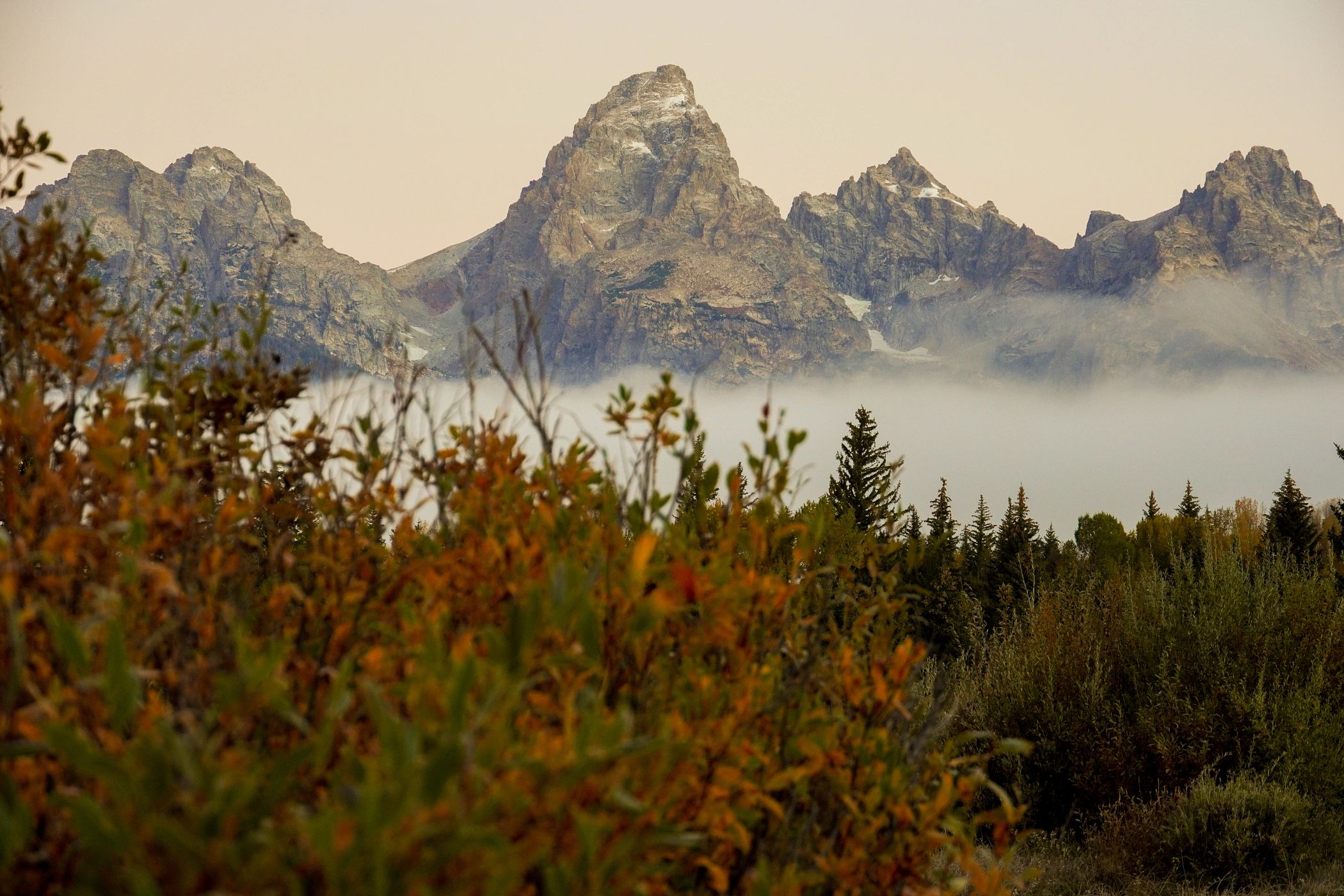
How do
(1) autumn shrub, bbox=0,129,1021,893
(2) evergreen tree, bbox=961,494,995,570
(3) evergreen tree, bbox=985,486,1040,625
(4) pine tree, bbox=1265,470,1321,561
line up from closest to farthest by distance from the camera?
(1) autumn shrub, bbox=0,129,1021,893 < (3) evergreen tree, bbox=985,486,1040,625 < (4) pine tree, bbox=1265,470,1321,561 < (2) evergreen tree, bbox=961,494,995,570

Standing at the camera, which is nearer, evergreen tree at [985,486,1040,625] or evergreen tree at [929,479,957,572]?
evergreen tree at [929,479,957,572]

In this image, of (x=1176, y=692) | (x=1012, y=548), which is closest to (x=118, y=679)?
(x=1176, y=692)

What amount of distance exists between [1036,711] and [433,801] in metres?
8.73

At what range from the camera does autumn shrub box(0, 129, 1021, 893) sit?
3.55ft

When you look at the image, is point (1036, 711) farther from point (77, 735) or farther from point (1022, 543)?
point (1022, 543)

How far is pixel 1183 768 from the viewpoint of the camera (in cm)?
786

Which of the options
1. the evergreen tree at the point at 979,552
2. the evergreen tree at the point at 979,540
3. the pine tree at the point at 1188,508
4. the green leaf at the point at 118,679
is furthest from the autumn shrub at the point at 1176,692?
the pine tree at the point at 1188,508

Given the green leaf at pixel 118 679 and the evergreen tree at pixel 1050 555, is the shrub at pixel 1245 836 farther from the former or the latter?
the evergreen tree at pixel 1050 555

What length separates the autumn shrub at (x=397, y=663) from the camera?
1082 mm

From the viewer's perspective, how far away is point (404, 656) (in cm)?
173

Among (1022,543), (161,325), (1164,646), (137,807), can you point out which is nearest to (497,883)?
(137,807)

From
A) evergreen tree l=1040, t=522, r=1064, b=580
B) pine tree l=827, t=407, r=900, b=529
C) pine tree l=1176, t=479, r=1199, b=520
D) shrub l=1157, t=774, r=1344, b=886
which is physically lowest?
evergreen tree l=1040, t=522, r=1064, b=580

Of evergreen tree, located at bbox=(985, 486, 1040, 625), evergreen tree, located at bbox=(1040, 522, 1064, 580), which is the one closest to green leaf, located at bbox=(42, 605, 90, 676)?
evergreen tree, located at bbox=(985, 486, 1040, 625)

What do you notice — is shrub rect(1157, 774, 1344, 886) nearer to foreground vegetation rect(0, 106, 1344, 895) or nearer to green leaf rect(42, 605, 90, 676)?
foreground vegetation rect(0, 106, 1344, 895)
